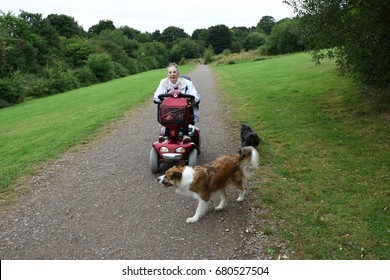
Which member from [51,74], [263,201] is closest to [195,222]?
[263,201]

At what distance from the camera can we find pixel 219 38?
106 metres

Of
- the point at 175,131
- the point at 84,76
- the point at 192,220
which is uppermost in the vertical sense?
the point at 84,76

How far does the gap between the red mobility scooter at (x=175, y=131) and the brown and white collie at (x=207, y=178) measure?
1333 millimetres

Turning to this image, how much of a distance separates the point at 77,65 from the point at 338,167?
52.9 metres

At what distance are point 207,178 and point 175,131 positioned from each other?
74.0 inches

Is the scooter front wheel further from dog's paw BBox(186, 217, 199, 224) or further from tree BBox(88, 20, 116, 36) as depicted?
tree BBox(88, 20, 116, 36)

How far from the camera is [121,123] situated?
1267cm

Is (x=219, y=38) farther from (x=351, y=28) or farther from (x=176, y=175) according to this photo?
(x=176, y=175)

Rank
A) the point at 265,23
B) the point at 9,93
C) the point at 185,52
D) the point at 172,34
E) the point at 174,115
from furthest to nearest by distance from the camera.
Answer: the point at 265,23 < the point at 172,34 < the point at 185,52 < the point at 9,93 < the point at 174,115

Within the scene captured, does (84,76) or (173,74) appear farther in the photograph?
(84,76)

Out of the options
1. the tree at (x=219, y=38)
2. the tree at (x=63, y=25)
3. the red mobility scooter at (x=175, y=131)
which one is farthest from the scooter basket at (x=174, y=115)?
the tree at (x=219, y=38)

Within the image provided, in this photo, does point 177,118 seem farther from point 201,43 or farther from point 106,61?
point 201,43

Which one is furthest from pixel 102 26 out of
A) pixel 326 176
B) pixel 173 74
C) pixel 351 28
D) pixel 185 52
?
pixel 326 176

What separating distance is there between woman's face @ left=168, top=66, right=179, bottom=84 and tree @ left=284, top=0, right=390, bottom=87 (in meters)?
5.05
